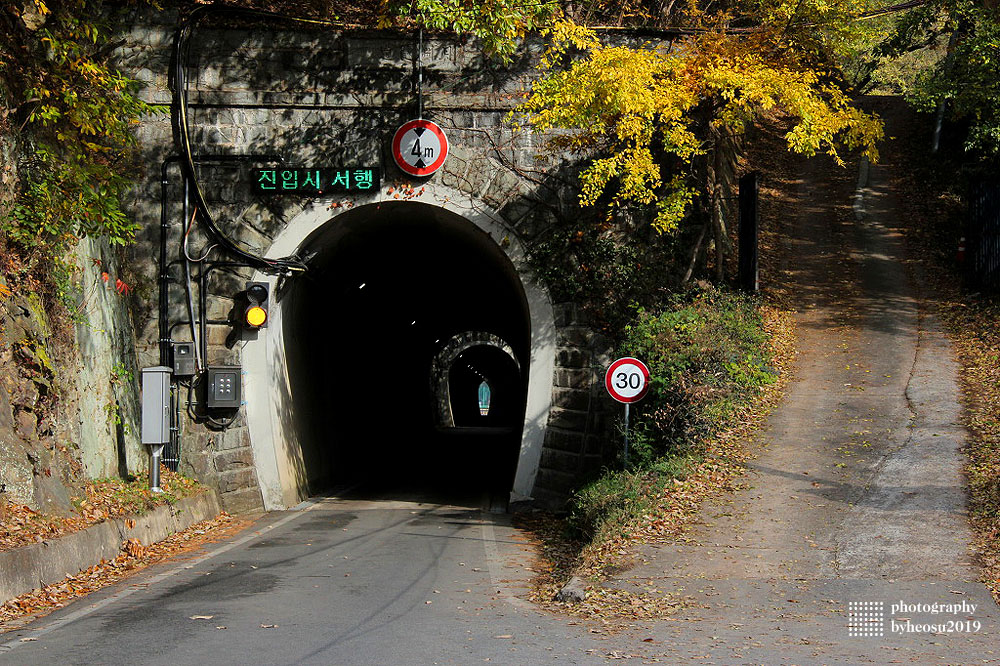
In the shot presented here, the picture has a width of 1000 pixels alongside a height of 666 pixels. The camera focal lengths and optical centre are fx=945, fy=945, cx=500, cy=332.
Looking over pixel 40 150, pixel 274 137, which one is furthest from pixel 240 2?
pixel 40 150

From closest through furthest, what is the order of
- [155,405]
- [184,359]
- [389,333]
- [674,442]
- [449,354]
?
[674,442] < [155,405] < [184,359] < [389,333] < [449,354]

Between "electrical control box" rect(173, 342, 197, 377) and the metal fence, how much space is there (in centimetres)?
1359

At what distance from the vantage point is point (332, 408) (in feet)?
67.7

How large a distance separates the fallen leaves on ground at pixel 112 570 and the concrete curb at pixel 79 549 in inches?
2.9

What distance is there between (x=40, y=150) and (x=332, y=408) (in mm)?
9808

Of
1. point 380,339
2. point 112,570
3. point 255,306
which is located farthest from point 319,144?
point 380,339

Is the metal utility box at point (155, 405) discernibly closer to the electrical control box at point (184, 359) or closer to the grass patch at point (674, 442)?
the electrical control box at point (184, 359)

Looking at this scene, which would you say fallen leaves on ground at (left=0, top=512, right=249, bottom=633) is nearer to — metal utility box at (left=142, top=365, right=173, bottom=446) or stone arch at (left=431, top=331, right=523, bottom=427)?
metal utility box at (left=142, top=365, right=173, bottom=446)

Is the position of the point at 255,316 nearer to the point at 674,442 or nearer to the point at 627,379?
the point at 627,379

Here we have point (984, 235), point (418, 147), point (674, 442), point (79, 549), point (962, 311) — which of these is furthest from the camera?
point (984, 235)

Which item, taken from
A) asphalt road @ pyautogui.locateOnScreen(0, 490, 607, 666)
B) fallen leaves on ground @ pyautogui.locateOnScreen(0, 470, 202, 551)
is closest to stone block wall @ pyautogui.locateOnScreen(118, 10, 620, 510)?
fallen leaves on ground @ pyautogui.locateOnScreen(0, 470, 202, 551)

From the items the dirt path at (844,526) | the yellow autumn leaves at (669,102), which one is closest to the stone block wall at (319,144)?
the yellow autumn leaves at (669,102)

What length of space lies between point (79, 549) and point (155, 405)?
3.66 m

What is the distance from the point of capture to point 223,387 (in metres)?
15.0
